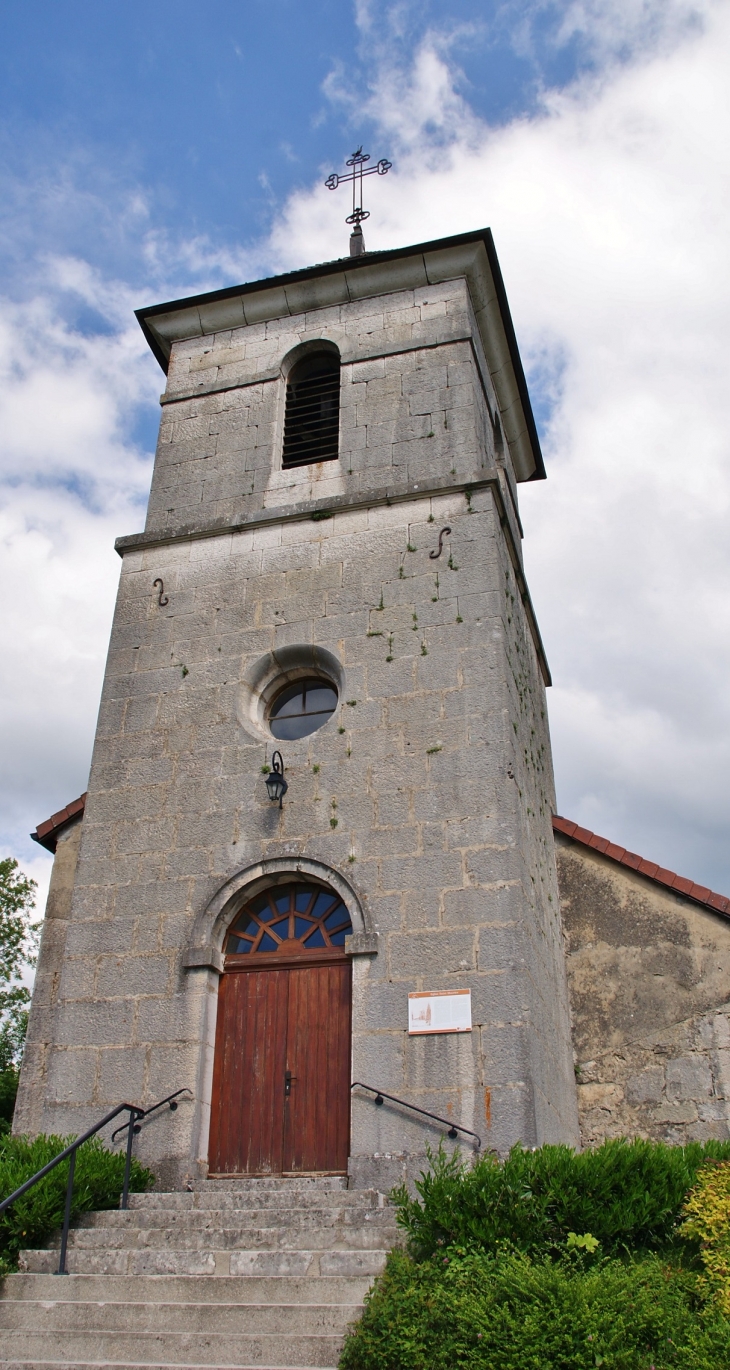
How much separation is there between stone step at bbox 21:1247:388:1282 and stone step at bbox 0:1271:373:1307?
115 mm

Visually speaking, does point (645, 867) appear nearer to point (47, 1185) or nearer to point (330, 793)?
point (330, 793)

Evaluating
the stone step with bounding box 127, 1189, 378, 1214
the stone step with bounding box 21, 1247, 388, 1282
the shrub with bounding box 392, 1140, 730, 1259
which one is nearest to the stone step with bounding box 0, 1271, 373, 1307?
the stone step with bounding box 21, 1247, 388, 1282

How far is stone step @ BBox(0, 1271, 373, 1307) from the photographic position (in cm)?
620

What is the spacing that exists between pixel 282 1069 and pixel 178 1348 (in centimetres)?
319

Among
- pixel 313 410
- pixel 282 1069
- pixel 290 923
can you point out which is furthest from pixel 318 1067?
pixel 313 410

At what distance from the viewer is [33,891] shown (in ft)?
94.0

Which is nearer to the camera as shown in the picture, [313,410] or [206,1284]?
[206,1284]

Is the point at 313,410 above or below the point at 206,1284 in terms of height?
above

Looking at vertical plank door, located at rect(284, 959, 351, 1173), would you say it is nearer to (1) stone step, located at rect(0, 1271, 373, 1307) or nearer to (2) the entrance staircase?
(2) the entrance staircase

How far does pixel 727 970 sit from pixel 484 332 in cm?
815

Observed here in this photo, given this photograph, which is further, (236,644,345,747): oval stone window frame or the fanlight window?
(236,644,345,747): oval stone window frame

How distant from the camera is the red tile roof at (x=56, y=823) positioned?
1135 cm

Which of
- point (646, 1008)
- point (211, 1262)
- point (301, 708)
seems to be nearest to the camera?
point (211, 1262)

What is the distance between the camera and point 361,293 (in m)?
13.0
